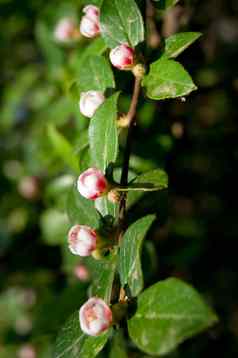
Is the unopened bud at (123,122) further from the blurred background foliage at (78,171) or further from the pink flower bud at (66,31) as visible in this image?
the pink flower bud at (66,31)

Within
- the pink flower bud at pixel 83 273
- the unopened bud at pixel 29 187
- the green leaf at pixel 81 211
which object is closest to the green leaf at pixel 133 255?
the green leaf at pixel 81 211

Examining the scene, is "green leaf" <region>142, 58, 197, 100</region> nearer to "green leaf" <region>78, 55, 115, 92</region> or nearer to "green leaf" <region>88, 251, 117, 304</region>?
"green leaf" <region>78, 55, 115, 92</region>

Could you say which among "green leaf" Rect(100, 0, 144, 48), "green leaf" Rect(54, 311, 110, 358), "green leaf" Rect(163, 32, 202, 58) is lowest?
"green leaf" Rect(54, 311, 110, 358)

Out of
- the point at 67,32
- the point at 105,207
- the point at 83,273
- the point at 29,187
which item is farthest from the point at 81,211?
the point at 29,187

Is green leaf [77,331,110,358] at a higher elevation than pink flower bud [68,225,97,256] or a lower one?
lower

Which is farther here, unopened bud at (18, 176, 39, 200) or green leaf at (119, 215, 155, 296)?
unopened bud at (18, 176, 39, 200)

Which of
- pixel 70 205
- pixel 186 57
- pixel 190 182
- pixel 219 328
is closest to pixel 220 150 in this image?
pixel 190 182

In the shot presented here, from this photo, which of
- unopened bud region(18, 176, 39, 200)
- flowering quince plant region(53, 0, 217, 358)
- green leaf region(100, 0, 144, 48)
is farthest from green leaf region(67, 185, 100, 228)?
unopened bud region(18, 176, 39, 200)
